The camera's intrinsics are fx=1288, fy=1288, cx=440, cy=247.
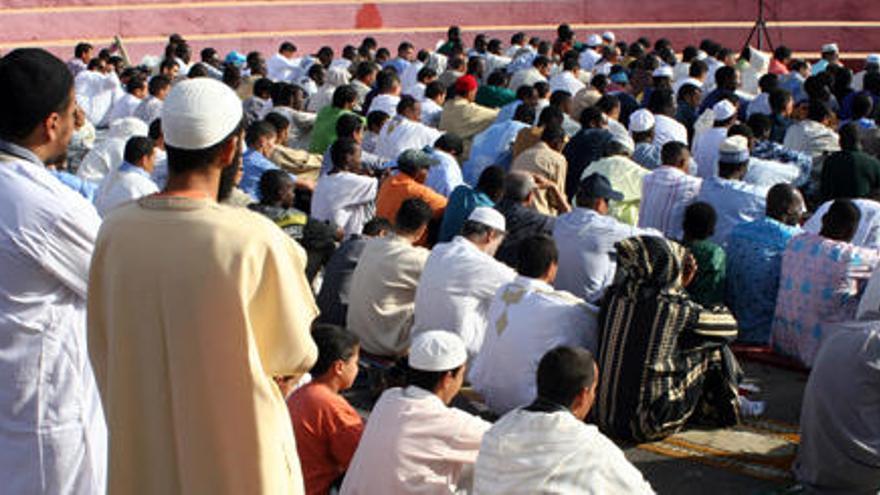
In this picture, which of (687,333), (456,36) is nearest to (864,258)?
(687,333)

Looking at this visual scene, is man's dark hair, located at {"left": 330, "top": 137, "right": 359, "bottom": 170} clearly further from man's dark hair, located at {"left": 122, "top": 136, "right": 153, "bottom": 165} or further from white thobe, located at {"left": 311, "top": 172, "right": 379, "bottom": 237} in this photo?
man's dark hair, located at {"left": 122, "top": 136, "right": 153, "bottom": 165}

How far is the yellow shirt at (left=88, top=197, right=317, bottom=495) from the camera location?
8.13 ft

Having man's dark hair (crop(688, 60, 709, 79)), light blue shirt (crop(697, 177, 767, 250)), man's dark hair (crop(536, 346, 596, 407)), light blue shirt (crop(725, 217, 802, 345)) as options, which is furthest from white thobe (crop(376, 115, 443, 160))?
man's dark hair (crop(536, 346, 596, 407))

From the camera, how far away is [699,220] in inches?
277

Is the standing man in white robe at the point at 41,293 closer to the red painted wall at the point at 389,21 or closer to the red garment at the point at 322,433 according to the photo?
the red garment at the point at 322,433

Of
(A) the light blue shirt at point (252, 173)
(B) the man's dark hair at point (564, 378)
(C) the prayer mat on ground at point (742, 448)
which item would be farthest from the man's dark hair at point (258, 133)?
(B) the man's dark hair at point (564, 378)

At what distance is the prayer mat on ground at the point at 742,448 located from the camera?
580cm

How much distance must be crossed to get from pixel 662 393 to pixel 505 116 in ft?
21.4

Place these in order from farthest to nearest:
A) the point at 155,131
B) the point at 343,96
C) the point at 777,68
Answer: the point at 777,68 < the point at 343,96 < the point at 155,131

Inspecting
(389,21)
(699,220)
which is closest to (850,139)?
(699,220)

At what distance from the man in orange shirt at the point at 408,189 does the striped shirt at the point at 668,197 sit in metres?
1.39

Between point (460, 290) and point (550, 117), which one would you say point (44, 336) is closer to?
point (460, 290)

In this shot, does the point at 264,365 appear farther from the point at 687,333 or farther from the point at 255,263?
the point at 687,333

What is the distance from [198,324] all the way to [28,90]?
2.73ft
